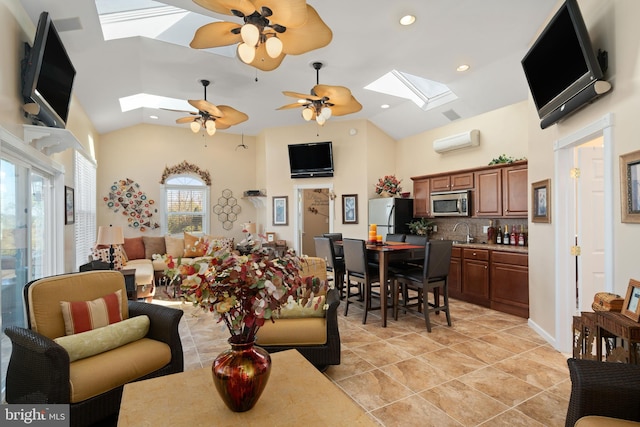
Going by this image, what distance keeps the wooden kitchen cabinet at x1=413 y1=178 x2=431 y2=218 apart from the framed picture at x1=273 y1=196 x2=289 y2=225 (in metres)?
2.73

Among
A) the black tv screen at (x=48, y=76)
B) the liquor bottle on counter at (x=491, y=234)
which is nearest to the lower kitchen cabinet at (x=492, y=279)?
the liquor bottle on counter at (x=491, y=234)

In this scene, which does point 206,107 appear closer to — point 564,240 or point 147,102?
point 147,102

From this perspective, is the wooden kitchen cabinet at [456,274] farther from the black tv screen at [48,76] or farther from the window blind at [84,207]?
the window blind at [84,207]

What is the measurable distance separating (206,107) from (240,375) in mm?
3696

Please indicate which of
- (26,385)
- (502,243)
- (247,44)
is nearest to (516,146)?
(502,243)

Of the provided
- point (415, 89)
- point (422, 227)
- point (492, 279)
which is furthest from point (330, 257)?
point (415, 89)

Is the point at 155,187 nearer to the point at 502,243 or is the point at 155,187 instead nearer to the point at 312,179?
the point at 312,179

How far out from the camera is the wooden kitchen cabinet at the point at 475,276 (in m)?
4.57

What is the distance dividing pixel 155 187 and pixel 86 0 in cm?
473

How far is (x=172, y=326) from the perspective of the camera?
2326 mm

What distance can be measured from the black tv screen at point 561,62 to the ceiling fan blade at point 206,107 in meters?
3.55

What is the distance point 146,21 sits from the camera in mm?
3711

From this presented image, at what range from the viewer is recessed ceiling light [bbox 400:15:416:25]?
131 inches

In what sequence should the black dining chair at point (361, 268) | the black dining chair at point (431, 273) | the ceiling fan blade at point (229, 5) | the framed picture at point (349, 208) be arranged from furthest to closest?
the framed picture at point (349, 208) < the black dining chair at point (361, 268) < the black dining chair at point (431, 273) < the ceiling fan blade at point (229, 5)
